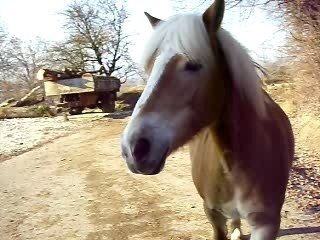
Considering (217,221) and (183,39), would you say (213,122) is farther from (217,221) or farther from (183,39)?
(217,221)

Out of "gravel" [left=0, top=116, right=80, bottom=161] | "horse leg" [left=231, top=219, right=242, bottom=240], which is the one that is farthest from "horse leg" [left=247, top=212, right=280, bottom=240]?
"gravel" [left=0, top=116, right=80, bottom=161]

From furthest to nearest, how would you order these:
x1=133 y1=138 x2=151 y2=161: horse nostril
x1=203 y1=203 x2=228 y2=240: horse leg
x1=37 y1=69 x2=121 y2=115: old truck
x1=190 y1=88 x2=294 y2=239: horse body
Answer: x1=37 y1=69 x2=121 y2=115: old truck < x1=203 y1=203 x2=228 y2=240: horse leg < x1=190 y1=88 x2=294 y2=239: horse body < x1=133 y1=138 x2=151 y2=161: horse nostril

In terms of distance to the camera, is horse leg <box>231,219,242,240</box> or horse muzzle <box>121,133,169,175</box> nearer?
horse muzzle <box>121,133,169,175</box>

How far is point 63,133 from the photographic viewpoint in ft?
39.6

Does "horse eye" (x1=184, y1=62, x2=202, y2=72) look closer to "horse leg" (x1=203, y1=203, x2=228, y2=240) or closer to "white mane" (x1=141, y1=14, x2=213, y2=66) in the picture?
"white mane" (x1=141, y1=14, x2=213, y2=66)

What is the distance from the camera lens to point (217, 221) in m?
2.98

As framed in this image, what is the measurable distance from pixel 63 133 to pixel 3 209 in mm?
6838

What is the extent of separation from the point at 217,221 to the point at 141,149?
143 cm

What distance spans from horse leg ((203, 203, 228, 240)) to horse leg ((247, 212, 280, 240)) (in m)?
0.39

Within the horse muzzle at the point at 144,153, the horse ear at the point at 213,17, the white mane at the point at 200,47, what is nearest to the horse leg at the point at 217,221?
the white mane at the point at 200,47

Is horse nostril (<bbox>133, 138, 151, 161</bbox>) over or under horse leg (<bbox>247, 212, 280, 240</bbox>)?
over

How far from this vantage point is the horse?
6.05 ft

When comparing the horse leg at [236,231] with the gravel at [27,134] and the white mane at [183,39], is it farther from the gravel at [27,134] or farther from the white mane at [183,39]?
the gravel at [27,134]

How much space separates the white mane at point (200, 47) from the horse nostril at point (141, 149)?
448 mm
